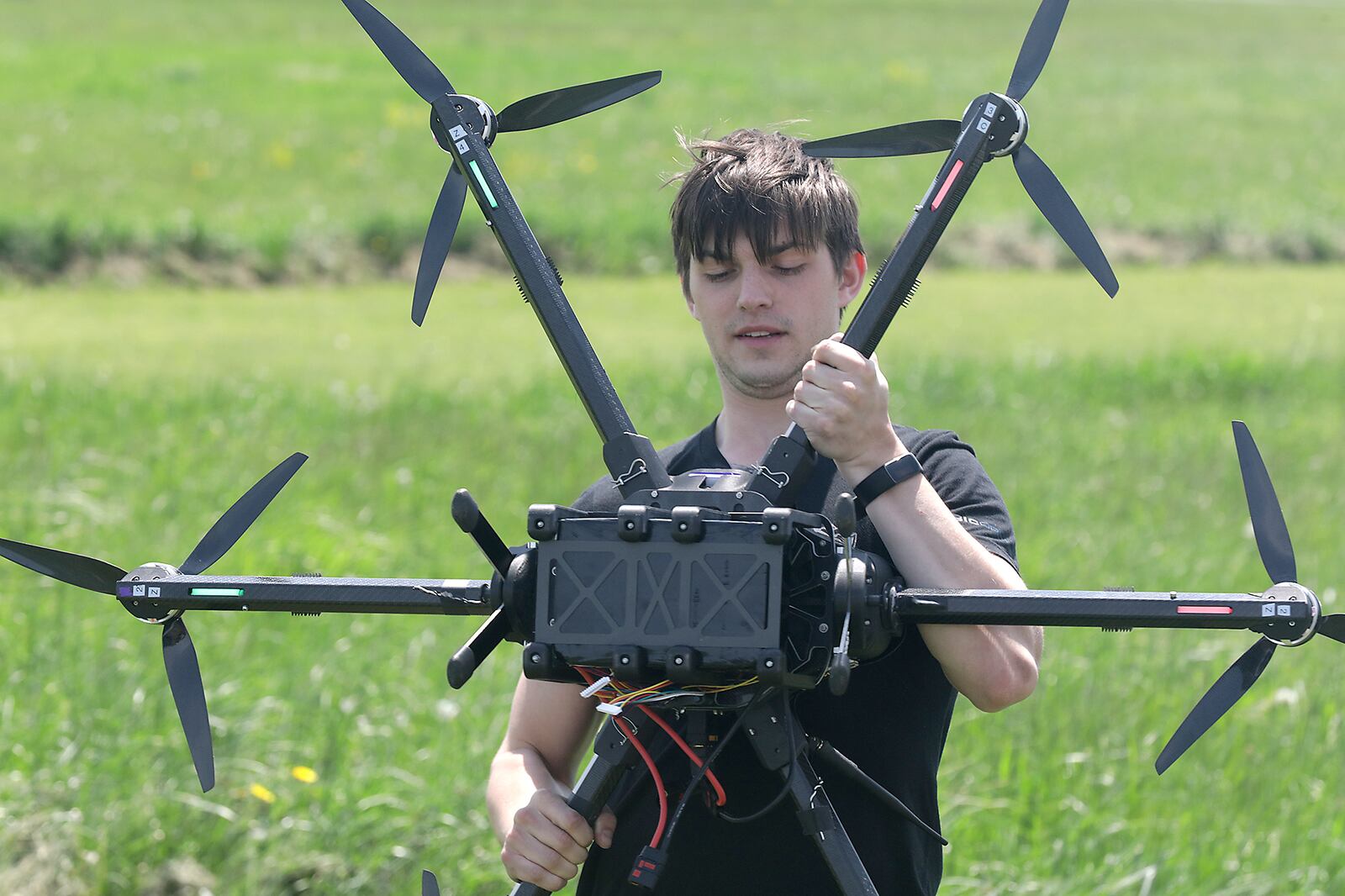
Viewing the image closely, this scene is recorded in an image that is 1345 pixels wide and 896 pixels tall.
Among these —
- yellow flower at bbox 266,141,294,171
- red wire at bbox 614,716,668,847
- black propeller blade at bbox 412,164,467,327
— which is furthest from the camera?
yellow flower at bbox 266,141,294,171

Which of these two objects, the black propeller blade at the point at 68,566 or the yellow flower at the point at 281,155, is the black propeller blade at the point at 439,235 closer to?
the black propeller blade at the point at 68,566

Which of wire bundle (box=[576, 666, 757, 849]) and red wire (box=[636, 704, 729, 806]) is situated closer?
wire bundle (box=[576, 666, 757, 849])

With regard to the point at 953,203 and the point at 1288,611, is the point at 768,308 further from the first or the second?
the point at 1288,611

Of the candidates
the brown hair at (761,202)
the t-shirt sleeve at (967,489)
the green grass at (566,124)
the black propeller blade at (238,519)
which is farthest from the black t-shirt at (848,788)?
the green grass at (566,124)

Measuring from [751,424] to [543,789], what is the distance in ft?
2.22

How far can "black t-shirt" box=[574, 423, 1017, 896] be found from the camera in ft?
8.46

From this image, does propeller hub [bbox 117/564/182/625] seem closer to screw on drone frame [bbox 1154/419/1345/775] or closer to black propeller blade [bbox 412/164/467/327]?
black propeller blade [bbox 412/164/467/327]

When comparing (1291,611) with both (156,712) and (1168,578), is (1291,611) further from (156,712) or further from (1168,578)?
(1168,578)

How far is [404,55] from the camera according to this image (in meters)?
2.43

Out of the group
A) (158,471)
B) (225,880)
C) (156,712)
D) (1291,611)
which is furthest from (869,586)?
(158,471)

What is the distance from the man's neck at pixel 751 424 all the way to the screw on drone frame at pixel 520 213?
1.63 feet

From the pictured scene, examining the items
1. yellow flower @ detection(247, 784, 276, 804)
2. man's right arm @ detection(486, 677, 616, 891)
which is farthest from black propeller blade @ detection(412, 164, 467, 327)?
yellow flower @ detection(247, 784, 276, 804)

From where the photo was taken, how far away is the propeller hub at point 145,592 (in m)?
2.27

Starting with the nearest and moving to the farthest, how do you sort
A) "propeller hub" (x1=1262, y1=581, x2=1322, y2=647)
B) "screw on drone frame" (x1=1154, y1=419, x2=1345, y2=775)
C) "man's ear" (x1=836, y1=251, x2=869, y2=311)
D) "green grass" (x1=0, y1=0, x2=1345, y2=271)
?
"propeller hub" (x1=1262, y1=581, x2=1322, y2=647)
"screw on drone frame" (x1=1154, y1=419, x2=1345, y2=775)
"man's ear" (x1=836, y1=251, x2=869, y2=311)
"green grass" (x1=0, y1=0, x2=1345, y2=271)
